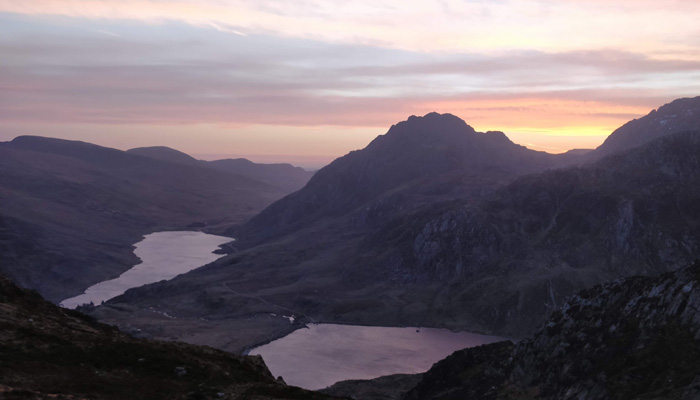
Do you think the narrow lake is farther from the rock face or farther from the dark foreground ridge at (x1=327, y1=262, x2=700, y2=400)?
the rock face

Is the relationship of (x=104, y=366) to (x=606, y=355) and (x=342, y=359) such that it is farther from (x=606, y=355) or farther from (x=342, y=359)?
(x=342, y=359)

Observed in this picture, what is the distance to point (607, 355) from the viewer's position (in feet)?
323

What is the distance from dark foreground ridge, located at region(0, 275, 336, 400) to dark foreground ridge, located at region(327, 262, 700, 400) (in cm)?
4825

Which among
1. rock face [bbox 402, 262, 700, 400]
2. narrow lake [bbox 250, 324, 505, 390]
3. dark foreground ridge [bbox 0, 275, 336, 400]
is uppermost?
dark foreground ridge [bbox 0, 275, 336, 400]

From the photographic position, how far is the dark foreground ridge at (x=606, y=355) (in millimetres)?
85625

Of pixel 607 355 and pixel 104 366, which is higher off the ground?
pixel 104 366

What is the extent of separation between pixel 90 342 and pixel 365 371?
116m

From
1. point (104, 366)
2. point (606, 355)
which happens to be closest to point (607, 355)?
point (606, 355)

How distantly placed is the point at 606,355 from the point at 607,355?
0.53 feet

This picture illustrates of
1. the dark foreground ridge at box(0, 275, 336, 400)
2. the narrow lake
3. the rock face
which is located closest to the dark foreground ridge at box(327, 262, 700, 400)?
the rock face

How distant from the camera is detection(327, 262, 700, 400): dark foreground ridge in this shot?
281 ft

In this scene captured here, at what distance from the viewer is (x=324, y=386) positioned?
155m

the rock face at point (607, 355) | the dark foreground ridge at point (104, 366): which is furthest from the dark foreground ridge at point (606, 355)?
the dark foreground ridge at point (104, 366)

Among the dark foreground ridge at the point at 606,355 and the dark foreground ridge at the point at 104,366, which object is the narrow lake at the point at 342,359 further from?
the dark foreground ridge at the point at 104,366
